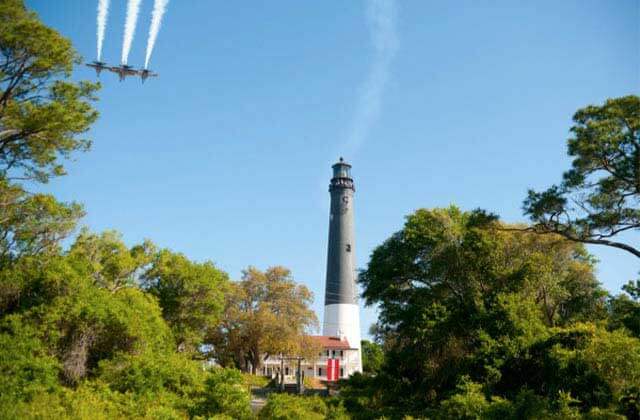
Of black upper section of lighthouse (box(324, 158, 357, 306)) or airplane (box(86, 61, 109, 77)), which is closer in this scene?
airplane (box(86, 61, 109, 77))

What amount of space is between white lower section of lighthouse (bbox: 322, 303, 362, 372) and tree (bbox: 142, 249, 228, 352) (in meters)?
22.3

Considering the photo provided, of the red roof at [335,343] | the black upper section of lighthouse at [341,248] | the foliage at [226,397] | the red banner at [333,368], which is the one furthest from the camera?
the red roof at [335,343]

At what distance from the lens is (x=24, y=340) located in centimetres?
1839

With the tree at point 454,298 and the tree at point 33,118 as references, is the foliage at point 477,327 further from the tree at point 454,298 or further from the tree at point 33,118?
the tree at point 33,118

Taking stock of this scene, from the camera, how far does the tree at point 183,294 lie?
31500 millimetres

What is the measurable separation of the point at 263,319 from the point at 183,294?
8788mm

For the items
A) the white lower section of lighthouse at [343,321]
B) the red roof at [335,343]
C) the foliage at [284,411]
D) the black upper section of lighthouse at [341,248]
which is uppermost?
the black upper section of lighthouse at [341,248]

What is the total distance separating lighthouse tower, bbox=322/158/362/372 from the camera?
52094mm

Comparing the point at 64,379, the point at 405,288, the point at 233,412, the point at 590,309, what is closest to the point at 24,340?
the point at 64,379

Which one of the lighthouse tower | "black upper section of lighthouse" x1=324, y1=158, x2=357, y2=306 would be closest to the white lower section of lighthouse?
the lighthouse tower

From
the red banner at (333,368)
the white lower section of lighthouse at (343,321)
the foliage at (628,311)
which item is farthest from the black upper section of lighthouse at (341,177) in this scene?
the foliage at (628,311)

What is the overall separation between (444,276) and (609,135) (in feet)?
33.1

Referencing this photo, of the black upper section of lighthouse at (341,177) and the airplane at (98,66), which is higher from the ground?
the black upper section of lighthouse at (341,177)

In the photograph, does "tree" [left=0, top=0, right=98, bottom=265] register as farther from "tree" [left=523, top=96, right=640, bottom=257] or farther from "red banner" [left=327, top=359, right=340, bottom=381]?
"red banner" [left=327, top=359, right=340, bottom=381]
